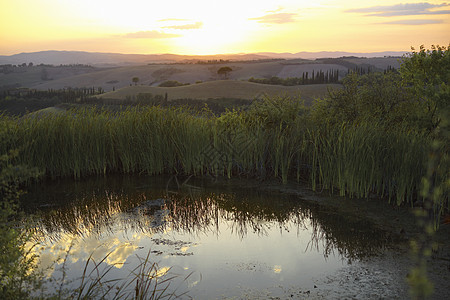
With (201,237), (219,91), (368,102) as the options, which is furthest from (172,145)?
(219,91)

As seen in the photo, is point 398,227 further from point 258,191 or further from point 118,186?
point 118,186

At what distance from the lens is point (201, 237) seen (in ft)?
15.7

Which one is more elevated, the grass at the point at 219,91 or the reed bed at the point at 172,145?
the grass at the point at 219,91

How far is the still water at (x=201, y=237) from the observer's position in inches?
145

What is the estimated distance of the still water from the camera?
370cm

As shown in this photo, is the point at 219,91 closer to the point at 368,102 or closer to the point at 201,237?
the point at 368,102

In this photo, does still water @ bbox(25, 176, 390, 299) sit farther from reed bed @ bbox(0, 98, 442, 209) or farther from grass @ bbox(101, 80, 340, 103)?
grass @ bbox(101, 80, 340, 103)

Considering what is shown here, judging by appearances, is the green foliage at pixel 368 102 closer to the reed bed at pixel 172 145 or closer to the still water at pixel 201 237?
the reed bed at pixel 172 145

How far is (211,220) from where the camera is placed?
5414 millimetres

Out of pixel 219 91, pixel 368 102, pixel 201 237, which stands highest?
pixel 219 91

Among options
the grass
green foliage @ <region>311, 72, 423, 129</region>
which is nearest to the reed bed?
green foliage @ <region>311, 72, 423, 129</region>

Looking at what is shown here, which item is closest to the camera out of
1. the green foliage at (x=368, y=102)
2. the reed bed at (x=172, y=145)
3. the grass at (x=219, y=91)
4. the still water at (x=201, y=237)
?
the still water at (x=201, y=237)

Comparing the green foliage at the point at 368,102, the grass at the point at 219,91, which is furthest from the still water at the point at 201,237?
the grass at the point at 219,91

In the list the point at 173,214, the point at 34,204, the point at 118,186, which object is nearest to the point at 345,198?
the point at 173,214
